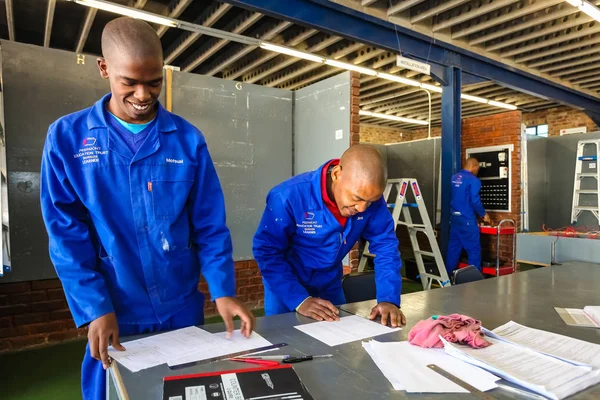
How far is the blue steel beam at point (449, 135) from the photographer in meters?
5.58

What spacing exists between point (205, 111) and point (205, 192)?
2.77m

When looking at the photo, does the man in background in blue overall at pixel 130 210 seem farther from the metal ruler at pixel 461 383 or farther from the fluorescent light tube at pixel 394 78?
the fluorescent light tube at pixel 394 78

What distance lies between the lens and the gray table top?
3.35ft

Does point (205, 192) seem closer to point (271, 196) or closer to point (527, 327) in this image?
point (271, 196)

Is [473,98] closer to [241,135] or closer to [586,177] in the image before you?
[586,177]

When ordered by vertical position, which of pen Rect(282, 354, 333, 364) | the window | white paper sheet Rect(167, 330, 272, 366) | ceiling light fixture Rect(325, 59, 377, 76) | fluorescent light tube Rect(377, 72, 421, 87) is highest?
fluorescent light tube Rect(377, 72, 421, 87)

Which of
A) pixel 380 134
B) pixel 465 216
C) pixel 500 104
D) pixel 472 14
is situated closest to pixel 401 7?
pixel 472 14

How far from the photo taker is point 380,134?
14023mm

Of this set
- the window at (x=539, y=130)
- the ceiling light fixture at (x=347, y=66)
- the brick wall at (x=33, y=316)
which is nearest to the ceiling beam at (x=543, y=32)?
the ceiling light fixture at (x=347, y=66)

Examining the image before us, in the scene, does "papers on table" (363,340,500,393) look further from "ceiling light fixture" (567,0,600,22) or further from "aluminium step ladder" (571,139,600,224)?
"aluminium step ladder" (571,139,600,224)

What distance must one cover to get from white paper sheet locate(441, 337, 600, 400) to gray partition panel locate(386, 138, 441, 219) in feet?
19.0

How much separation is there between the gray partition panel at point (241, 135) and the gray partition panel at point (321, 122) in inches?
5.3

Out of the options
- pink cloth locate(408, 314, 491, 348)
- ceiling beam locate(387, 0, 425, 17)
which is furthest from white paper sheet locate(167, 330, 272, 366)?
ceiling beam locate(387, 0, 425, 17)

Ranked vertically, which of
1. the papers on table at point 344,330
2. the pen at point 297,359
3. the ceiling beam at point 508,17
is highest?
the ceiling beam at point 508,17
